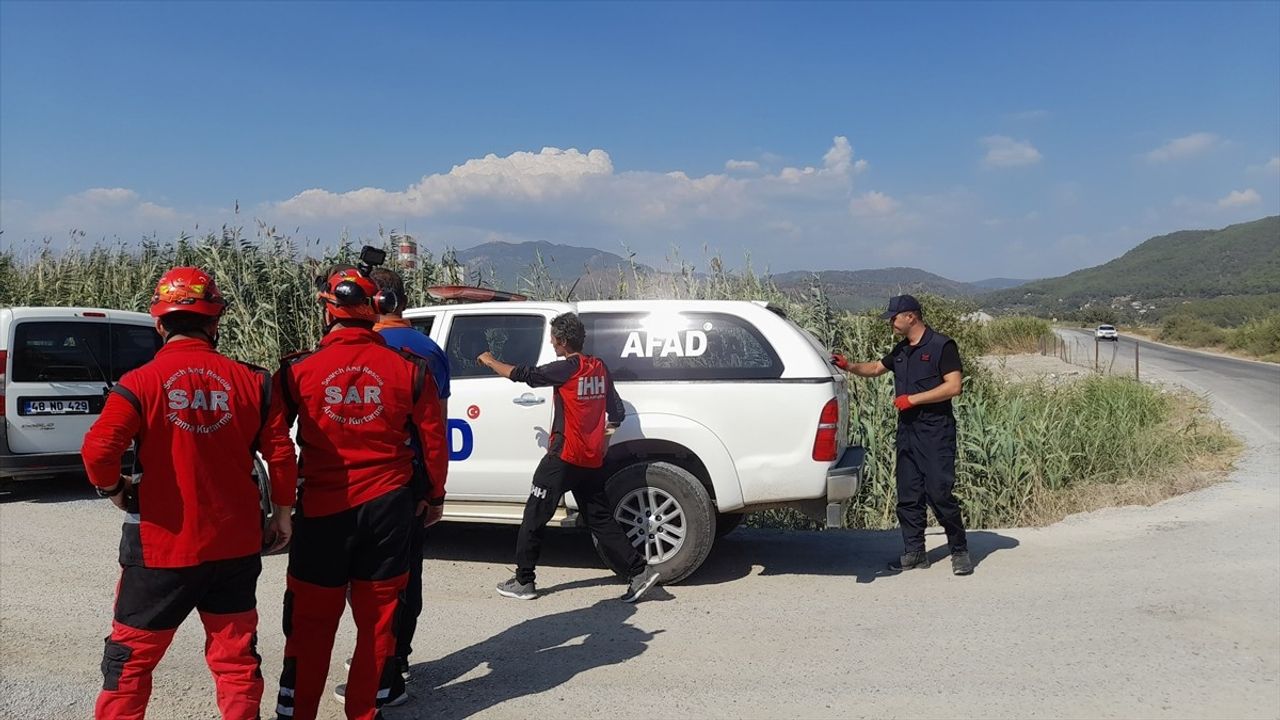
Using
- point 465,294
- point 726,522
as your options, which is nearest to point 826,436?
point 726,522

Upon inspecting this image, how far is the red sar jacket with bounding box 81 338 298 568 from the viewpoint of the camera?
8.92 ft

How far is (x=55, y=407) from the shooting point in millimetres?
8203

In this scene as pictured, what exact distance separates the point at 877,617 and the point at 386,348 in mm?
3407

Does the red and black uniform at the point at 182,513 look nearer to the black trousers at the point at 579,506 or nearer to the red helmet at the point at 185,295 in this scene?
the red helmet at the point at 185,295

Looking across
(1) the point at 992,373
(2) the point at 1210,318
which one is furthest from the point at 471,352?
(2) the point at 1210,318

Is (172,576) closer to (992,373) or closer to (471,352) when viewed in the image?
(471,352)

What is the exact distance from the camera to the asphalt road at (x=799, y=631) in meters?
3.93

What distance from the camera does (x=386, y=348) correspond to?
3320 mm

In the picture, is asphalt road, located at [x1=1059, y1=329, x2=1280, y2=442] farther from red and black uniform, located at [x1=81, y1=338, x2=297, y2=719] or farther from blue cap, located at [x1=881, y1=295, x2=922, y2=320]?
red and black uniform, located at [x1=81, y1=338, x2=297, y2=719]

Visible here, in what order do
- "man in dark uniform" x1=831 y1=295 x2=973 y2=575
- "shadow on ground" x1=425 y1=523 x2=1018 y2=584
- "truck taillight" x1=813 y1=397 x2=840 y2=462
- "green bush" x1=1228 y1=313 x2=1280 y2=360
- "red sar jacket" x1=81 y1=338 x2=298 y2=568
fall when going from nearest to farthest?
"red sar jacket" x1=81 y1=338 x2=298 y2=568 → "truck taillight" x1=813 y1=397 x2=840 y2=462 → "man in dark uniform" x1=831 y1=295 x2=973 y2=575 → "shadow on ground" x1=425 y1=523 x2=1018 y2=584 → "green bush" x1=1228 y1=313 x2=1280 y2=360

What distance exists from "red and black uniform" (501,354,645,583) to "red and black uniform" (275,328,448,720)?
6.39 ft

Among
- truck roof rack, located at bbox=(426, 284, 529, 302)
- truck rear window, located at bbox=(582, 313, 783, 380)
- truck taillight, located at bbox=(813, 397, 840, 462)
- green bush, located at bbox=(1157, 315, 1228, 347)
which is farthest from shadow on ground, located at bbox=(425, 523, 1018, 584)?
green bush, located at bbox=(1157, 315, 1228, 347)

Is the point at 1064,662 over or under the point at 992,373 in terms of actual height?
under

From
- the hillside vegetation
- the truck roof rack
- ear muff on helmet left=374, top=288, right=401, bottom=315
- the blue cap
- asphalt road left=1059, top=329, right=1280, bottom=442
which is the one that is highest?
the hillside vegetation
